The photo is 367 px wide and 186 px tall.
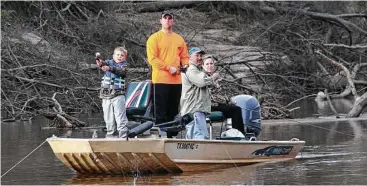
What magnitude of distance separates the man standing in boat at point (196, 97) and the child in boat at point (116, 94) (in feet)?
2.44

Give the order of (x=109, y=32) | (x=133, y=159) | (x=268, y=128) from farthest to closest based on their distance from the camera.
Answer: (x=109, y=32) < (x=268, y=128) < (x=133, y=159)

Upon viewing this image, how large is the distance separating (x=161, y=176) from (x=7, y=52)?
1272 centimetres

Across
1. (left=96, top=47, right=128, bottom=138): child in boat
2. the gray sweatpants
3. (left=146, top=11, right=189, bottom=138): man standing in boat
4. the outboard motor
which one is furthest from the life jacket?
the outboard motor

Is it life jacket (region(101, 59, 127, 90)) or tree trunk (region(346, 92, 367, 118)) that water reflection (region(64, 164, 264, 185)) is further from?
tree trunk (region(346, 92, 367, 118))

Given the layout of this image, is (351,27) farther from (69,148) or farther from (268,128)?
(69,148)

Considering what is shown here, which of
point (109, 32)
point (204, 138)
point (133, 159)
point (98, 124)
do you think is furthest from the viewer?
point (109, 32)

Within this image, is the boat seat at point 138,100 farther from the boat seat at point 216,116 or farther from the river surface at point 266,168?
the river surface at point 266,168

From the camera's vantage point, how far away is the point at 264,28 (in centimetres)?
2758

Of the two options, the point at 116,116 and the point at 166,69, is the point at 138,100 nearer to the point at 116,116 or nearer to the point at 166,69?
the point at 166,69

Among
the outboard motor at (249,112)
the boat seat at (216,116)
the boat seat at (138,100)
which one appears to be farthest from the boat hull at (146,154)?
the boat seat at (138,100)

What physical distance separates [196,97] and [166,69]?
0.82 metres

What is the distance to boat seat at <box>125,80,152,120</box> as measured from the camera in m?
10.9

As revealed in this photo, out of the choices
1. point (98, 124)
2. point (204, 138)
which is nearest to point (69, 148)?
point (204, 138)

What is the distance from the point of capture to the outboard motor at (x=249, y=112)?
1159 centimetres
